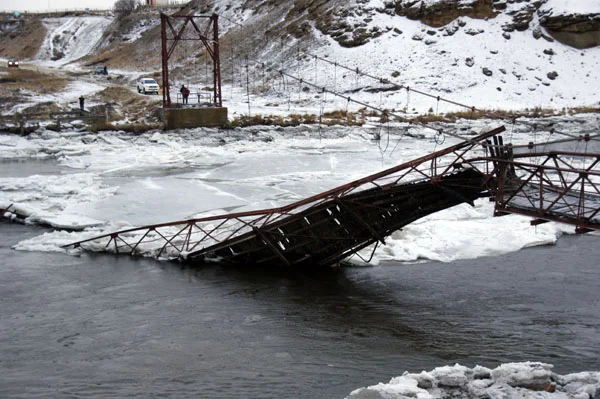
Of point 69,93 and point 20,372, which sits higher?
point 69,93

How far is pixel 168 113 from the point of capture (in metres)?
42.8

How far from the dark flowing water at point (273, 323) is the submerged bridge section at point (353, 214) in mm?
646

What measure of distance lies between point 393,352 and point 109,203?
14.8 meters

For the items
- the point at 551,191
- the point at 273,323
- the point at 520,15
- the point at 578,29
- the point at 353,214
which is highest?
the point at 520,15

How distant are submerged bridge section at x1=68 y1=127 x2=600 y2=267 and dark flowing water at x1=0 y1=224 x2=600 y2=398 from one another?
65 centimetres

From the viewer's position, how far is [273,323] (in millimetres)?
14906

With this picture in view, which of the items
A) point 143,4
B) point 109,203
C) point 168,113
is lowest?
point 109,203

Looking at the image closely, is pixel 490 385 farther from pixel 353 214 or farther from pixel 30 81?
pixel 30 81

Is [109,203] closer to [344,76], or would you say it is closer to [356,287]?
[356,287]

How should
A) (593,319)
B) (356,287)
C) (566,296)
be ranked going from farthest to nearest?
1. (356,287)
2. (566,296)
3. (593,319)

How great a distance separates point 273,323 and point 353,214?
4.22m

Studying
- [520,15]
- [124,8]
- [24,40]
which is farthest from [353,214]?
[24,40]

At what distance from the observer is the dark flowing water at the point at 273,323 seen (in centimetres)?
1230

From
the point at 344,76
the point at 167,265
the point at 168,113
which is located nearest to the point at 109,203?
the point at 167,265
